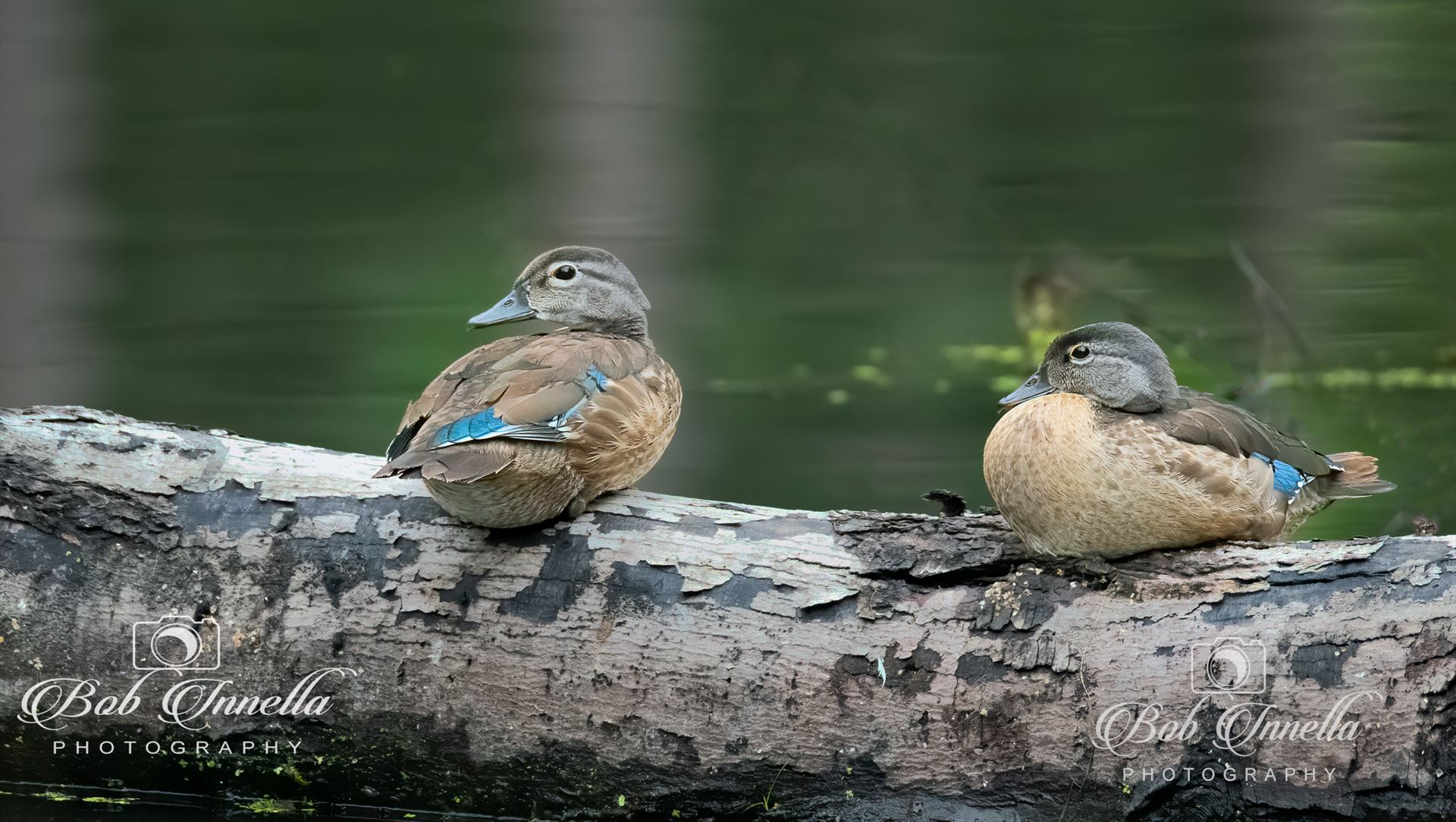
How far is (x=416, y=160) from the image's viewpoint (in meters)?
6.14

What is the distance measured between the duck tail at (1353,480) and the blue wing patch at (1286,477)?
0.11 metres

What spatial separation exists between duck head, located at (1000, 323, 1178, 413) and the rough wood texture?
338 millimetres

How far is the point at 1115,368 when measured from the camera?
2.62 m

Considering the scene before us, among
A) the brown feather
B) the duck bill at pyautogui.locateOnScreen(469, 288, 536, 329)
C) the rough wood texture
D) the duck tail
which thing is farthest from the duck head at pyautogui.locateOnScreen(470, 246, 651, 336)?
the duck tail

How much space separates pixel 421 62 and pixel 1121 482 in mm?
4689

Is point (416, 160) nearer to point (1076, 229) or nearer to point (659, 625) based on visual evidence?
point (1076, 229)

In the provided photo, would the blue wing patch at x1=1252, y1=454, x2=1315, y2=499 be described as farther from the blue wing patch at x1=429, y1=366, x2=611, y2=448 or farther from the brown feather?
the blue wing patch at x1=429, y1=366, x2=611, y2=448

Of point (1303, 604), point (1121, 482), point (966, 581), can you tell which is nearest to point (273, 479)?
point (966, 581)
